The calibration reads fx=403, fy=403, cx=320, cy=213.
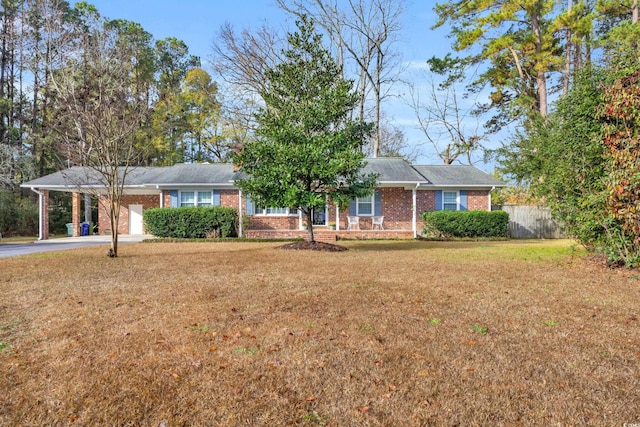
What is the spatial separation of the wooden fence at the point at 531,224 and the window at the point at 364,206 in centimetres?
707

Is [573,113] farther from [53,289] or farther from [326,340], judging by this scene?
[53,289]

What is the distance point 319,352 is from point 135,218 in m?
21.5

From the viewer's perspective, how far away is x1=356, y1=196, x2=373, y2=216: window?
1952cm

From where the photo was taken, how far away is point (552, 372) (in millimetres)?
3113

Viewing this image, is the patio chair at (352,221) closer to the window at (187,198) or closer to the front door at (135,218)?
the window at (187,198)

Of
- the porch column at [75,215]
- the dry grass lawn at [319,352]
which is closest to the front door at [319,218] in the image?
the porch column at [75,215]

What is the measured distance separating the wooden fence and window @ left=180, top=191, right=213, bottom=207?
14.9 metres

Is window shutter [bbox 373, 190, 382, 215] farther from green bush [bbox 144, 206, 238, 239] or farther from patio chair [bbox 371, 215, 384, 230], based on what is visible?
green bush [bbox 144, 206, 238, 239]

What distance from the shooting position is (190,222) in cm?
1786

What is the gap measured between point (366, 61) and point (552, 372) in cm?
2552

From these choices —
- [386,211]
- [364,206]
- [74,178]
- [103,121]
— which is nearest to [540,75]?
[386,211]

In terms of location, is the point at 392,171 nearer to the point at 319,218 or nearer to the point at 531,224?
the point at 319,218

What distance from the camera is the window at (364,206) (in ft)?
64.0

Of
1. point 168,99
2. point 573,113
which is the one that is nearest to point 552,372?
point 573,113
